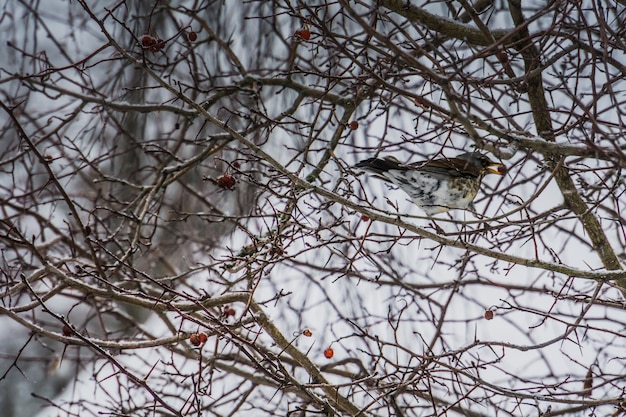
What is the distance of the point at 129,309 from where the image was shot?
28.6 feet

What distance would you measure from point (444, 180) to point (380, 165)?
1.65ft

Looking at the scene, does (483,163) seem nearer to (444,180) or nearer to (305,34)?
(444,180)

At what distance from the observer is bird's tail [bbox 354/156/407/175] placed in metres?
3.58

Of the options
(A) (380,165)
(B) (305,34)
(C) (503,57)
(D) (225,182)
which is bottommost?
(D) (225,182)

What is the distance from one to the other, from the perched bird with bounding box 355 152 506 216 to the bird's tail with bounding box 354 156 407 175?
0.33 ft

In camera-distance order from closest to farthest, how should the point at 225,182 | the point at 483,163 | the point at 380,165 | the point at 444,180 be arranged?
the point at 225,182 → the point at 380,165 → the point at 444,180 → the point at 483,163

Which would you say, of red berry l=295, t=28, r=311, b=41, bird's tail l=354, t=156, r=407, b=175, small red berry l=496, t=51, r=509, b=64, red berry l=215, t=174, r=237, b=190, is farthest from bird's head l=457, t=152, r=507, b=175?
red berry l=215, t=174, r=237, b=190

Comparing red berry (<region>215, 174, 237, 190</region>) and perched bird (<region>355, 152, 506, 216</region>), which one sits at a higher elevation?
perched bird (<region>355, 152, 506, 216</region>)

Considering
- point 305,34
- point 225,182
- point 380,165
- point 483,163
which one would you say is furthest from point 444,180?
point 225,182

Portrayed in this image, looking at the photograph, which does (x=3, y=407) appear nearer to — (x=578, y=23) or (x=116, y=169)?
(x=116, y=169)

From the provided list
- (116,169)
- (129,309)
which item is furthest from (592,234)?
(129,309)

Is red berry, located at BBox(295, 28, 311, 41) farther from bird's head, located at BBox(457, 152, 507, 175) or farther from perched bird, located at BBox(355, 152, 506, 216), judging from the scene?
bird's head, located at BBox(457, 152, 507, 175)

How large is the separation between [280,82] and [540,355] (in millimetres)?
2307

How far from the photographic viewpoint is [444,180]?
3939mm
